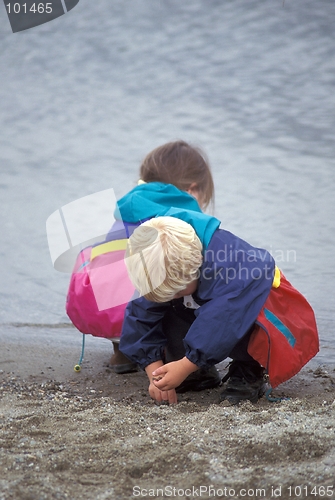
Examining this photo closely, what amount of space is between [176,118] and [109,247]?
21.1 feet

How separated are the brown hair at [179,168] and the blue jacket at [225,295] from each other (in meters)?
0.68

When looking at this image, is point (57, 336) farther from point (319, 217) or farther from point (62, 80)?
point (62, 80)

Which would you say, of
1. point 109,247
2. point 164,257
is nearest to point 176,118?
point 109,247

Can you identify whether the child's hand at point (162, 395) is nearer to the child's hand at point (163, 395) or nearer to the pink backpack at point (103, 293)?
the child's hand at point (163, 395)

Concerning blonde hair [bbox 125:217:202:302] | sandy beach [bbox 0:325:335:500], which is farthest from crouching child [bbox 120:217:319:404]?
sandy beach [bbox 0:325:335:500]

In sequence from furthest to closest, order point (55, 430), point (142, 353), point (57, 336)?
point (57, 336)
point (142, 353)
point (55, 430)

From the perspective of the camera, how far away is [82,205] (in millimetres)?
5605

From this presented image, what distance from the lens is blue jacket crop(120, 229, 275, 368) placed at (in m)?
2.08

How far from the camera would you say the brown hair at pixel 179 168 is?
2.88 meters

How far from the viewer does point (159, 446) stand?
1632 mm

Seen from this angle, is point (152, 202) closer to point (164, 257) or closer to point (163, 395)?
point (164, 257)

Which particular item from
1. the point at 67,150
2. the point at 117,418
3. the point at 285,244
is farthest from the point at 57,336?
the point at 67,150

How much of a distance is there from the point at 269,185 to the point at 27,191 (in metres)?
2.54

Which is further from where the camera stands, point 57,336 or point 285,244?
point 285,244
